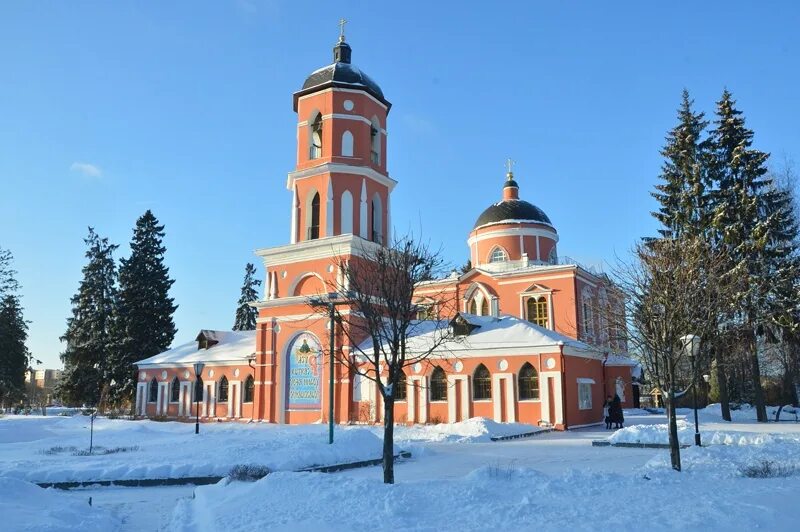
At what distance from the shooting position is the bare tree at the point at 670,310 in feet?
41.3

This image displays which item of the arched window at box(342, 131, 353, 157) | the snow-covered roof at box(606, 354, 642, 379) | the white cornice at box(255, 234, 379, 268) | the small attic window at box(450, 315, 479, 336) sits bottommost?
the snow-covered roof at box(606, 354, 642, 379)

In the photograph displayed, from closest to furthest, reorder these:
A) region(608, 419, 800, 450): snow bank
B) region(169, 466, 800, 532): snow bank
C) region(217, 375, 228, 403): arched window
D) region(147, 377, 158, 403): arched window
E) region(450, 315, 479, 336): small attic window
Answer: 1. region(169, 466, 800, 532): snow bank
2. region(608, 419, 800, 450): snow bank
3. region(450, 315, 479, 336): small attic window
4. region(217, 375, 228, 403): arched window
5. region(147, 377, 158, 403): arched window

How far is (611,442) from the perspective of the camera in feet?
61.7

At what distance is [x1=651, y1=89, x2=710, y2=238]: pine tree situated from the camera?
2939 centimetres

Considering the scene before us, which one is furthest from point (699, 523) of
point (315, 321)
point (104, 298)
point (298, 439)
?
point (104, 298)

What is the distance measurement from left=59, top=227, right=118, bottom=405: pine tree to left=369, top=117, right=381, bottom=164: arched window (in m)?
25.9

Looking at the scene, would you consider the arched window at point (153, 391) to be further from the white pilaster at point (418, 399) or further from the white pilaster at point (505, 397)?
the white pilaster at point (505, 397)

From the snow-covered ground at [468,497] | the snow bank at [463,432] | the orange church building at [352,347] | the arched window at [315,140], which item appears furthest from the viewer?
the arched window at [315,140]

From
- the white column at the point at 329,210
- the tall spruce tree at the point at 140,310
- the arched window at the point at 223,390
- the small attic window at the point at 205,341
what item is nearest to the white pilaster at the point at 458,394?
the white column at the point at 329,210

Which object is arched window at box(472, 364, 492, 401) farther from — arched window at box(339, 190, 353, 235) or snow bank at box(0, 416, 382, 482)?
snow bank at box(0, 416, 382, 482)

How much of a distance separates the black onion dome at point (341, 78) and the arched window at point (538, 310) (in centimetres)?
1511

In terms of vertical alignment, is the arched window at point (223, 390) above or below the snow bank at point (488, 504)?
above

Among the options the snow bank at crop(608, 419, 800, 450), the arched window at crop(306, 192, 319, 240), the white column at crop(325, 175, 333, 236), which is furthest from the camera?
the arched window at crop(306, 192, 319, 240)

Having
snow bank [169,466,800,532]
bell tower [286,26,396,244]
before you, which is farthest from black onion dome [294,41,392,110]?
snow bank [169,466,800,532]
